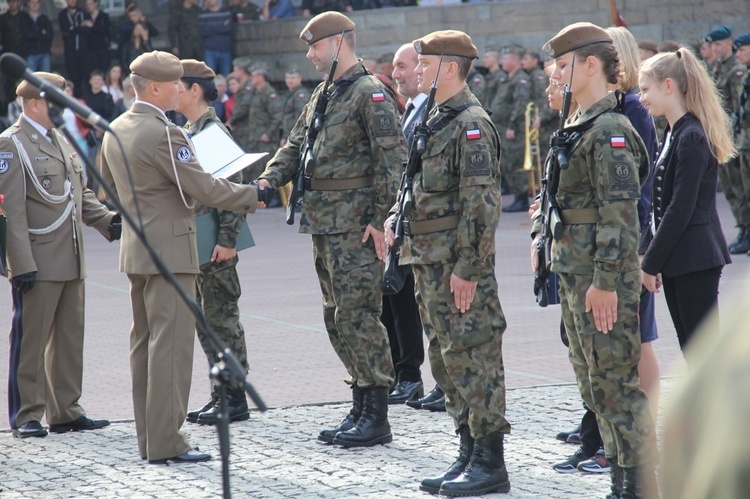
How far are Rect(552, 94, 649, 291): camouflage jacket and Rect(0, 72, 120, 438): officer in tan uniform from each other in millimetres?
3258

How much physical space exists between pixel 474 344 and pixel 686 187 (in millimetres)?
1190

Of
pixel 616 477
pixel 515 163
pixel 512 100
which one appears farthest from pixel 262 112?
pixel 616 477

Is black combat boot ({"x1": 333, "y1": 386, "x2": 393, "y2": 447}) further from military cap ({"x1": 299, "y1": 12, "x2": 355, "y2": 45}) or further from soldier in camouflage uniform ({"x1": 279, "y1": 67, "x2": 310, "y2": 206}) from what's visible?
soldier in camouflage uniform ({"x1": 279, "y1": 67, "x2": 310, "y2": 206})

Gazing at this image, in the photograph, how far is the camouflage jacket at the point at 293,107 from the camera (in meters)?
20.7

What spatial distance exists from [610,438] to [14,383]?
12.0 ft

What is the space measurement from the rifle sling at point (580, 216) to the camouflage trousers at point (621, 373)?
0.75 ft

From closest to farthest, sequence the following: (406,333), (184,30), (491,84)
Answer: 1. (406,333)
2. (491,84)
3. (184,30)

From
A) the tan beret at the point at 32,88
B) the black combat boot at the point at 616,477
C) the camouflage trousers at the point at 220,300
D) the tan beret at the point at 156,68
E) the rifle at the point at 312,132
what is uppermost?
the tan beret at the point at 156,68

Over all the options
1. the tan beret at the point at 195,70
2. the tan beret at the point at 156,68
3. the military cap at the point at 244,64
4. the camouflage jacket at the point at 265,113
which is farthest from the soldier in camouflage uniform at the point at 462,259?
the military cap at the point at 244,64

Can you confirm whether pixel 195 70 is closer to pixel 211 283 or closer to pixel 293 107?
pixel 211 283

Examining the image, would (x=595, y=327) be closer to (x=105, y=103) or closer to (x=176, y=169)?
(x=176, y=169)

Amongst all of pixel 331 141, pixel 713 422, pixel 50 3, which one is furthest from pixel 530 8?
pixel 713 422

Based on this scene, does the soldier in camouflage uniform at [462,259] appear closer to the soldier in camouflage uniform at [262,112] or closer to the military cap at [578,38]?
the military cap at [578,38]

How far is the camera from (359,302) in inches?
237
